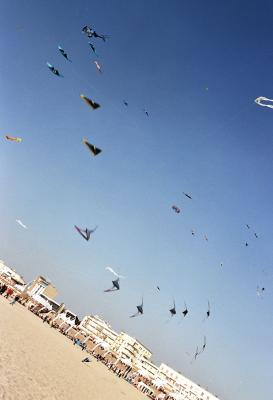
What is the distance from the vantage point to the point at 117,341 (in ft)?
441

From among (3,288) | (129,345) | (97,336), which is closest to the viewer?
(3,288)

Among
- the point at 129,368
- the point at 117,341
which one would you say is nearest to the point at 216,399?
the point at 117,341

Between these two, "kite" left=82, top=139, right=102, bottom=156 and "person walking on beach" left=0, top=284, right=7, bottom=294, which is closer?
"kite" left=82, top=139, right=102, bottom=156

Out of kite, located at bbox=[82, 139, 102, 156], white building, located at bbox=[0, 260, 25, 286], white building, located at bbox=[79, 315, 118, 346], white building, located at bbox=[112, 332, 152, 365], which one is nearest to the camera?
kite, located at bbox=[82, 139, 102, 156]

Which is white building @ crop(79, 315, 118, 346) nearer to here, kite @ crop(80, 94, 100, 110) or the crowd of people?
the crowd of people

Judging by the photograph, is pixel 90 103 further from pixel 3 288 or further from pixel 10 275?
pixel 10 275

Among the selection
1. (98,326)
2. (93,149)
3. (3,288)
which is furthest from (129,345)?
(93,149)

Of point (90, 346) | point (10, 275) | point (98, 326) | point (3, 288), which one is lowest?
point (3, 288)

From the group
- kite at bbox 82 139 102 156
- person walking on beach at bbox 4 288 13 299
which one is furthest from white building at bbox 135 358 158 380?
kite at bbox 82 139 102 156

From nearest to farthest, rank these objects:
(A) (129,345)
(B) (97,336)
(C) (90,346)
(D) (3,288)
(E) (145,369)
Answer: (D) (3,288), (C) (90,346), (E) (145,369), (B) (97,336), (A) (129,345)

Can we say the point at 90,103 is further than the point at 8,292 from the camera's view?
No

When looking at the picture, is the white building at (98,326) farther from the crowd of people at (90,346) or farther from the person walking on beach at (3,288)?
the person walking on beach at (3,288)

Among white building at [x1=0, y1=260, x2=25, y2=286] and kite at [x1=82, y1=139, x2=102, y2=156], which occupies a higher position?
kite at [x1=82, y1=139, x2=102, y2=156]

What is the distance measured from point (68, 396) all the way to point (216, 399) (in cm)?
19787
